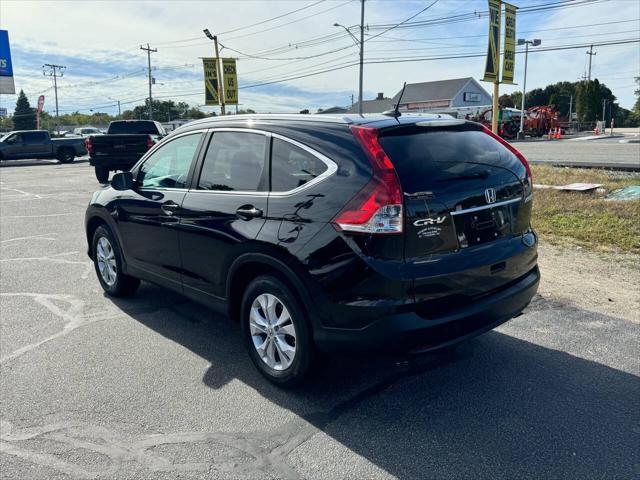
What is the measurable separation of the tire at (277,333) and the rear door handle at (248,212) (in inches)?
16.3

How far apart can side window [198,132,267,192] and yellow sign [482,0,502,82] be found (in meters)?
9.42

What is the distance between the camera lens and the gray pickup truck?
29391 millimetres

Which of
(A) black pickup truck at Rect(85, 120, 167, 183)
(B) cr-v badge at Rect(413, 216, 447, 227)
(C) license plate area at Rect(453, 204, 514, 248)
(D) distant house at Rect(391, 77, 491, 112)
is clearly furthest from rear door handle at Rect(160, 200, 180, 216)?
(D) distant house at Rect(391, 77, 491, 112)

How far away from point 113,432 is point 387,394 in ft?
5.66

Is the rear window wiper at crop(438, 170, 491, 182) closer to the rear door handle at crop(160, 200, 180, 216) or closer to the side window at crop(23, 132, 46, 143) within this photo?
the rear door handle at crop(160, 200, 180, 216)

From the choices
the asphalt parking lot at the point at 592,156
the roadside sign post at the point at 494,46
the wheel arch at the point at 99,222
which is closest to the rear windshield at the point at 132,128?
the asphalt parking lot at the point at 592,156

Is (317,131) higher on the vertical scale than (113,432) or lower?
higher

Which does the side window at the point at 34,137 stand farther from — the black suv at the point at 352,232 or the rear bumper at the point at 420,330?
the rear bumper at the point at 420,330

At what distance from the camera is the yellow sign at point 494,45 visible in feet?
38.2

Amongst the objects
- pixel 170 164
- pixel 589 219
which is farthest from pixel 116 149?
pixel 589 219

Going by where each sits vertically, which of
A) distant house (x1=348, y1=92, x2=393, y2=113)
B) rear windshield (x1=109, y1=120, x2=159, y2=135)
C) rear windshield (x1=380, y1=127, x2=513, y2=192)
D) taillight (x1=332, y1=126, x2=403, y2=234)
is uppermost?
distant house (x1=348, y1=92, x2=393, y2=113)

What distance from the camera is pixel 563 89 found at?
344 ft

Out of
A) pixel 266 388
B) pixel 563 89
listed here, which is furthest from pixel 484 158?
pixel 563 89

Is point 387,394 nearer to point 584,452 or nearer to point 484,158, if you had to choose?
point 584,452
